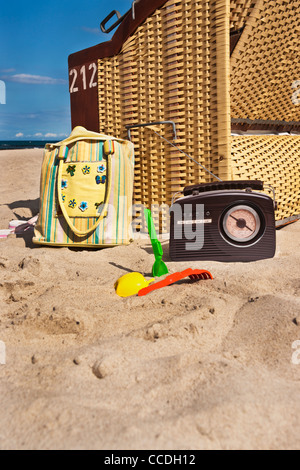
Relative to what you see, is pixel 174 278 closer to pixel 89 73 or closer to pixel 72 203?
pixel 72 203

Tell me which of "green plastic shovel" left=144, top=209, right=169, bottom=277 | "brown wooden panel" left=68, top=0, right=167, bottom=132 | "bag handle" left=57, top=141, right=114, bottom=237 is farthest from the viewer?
"brown wooden panel" left=68, top=0, right=167, bottom=132

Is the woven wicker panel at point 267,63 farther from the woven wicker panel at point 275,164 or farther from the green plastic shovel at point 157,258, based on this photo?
the green plastic shovel at point 157,258

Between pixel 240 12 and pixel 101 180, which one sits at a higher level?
pixel 240 12

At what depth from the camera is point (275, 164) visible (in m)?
2.72

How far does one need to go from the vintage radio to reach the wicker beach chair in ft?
1.77

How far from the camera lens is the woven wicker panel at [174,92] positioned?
2209mm

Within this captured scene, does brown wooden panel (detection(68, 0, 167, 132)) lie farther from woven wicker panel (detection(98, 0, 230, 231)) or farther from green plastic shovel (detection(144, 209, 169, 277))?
green plastic shovel (detection(144, 209, 169, 277))

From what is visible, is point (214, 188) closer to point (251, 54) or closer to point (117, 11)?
point (251, 54)

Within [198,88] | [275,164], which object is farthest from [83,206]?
[275,164]

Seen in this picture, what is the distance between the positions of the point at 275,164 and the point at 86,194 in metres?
1.40

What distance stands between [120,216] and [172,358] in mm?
1388

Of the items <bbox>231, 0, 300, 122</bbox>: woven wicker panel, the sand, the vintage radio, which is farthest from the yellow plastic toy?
<bbox>231, 0, 300, 122</bbox>: woven wicker panel

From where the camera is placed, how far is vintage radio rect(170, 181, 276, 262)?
1741mm

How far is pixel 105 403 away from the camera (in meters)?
0.75
